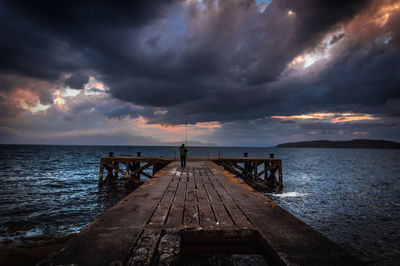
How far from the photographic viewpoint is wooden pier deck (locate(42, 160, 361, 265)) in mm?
2205

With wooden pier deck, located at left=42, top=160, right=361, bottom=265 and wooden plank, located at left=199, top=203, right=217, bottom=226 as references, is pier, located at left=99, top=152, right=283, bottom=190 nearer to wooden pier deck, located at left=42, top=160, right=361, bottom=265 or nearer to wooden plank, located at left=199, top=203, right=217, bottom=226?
wooden plank, located at left=199, top=203, right=217, bottom=226

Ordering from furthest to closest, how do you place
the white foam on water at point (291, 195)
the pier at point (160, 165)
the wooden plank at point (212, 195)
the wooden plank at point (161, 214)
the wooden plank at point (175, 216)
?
the pier at point (160, 165) < the white foam on water at point (291, 195) < the wooden plank at point (212, 195) < the wooden plank at point (161, 214) < the wooden plank at point (175, 216)

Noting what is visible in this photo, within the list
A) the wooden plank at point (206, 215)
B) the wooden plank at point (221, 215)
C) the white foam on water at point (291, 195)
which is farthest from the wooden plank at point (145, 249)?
the white foam on water at point (291, 195)

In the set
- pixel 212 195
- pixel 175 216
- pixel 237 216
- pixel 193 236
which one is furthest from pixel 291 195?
pixel 193 236

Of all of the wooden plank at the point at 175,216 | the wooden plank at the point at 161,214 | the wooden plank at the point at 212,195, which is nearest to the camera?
the wooden plank at the point at 175,216

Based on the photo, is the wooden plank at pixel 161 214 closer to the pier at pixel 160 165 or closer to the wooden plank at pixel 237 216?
the wooden plank at pixel 237 216

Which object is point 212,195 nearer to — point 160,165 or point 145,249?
point 145,249

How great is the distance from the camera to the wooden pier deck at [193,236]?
7.23ft

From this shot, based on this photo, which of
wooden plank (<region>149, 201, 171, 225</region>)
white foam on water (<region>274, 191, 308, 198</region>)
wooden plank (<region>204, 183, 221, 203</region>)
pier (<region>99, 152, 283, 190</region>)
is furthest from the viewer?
pier (<region>99, 152, 283, 190</region>)

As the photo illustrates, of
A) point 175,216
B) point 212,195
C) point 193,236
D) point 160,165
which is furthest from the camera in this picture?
point 160,165

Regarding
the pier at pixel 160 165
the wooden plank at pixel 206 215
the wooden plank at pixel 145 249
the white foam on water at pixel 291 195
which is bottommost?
the white foam on water at pixel 291 195

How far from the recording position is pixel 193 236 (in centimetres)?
296

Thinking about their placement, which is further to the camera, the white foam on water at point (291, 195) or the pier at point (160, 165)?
the pier at point (160, 165)

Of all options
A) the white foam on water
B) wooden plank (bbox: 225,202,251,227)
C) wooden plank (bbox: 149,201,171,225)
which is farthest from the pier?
wooden plank (bbox: 225,202,251,227)
